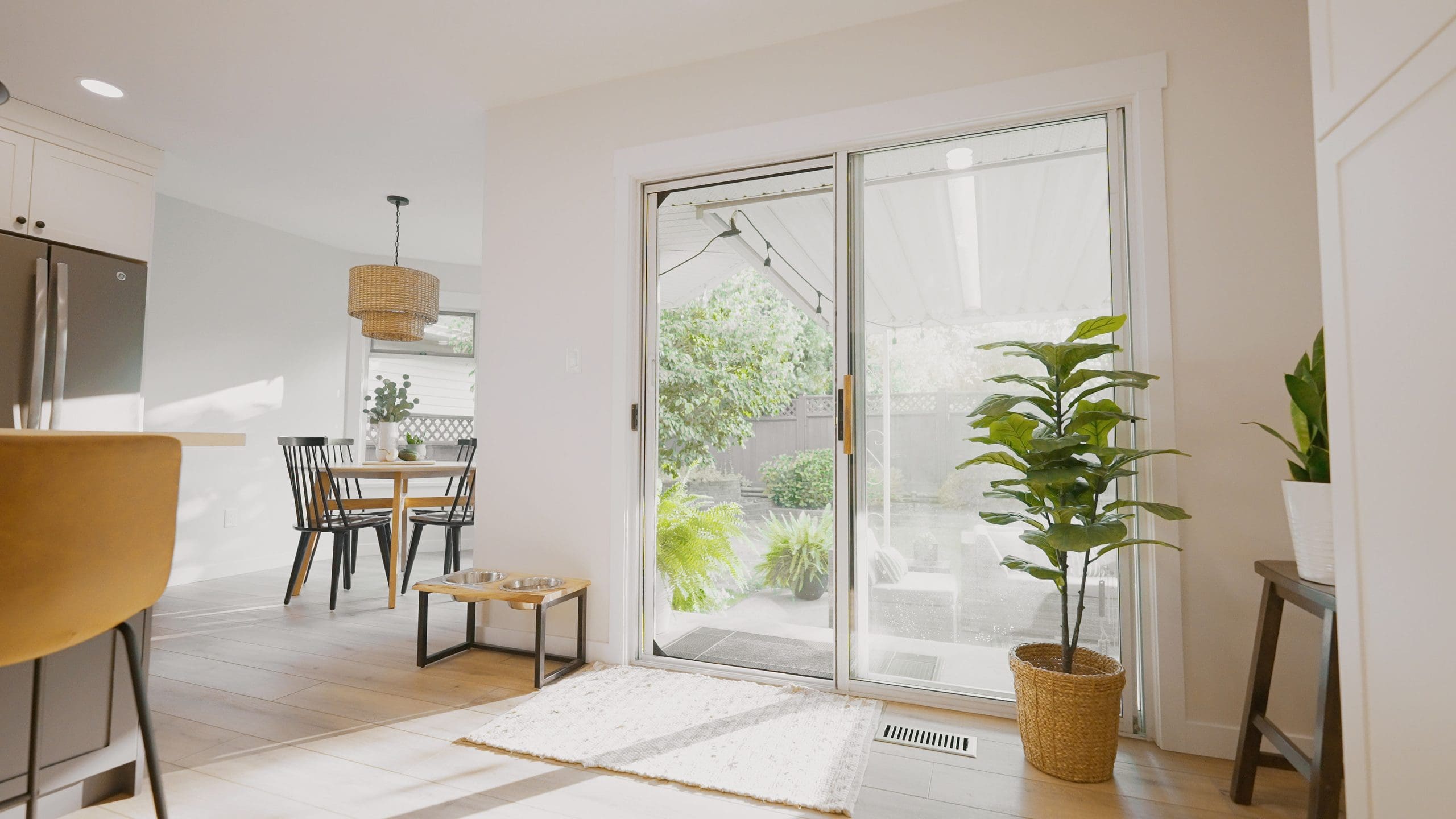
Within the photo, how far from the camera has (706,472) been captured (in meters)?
2.77

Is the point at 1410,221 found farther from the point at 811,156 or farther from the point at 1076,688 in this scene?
the point at 811,156

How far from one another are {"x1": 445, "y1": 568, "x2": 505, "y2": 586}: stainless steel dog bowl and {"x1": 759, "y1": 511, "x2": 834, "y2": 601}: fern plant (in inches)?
43.0

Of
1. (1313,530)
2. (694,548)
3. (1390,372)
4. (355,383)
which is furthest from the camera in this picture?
(355,383)

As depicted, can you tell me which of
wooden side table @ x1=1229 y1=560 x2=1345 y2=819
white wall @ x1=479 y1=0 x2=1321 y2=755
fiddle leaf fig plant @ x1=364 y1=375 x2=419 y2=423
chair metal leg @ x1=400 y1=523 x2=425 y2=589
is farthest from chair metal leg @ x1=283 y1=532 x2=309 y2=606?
wooden side table @ x1=1229 y1=560 x2=1345 y2=819

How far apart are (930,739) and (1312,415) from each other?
4.32 ft

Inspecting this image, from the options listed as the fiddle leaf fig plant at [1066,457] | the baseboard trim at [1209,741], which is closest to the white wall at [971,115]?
the baseboard trim at [1209,741]

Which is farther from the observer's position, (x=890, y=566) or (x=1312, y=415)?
(x=890, y=566)

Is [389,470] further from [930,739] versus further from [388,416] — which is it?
[930,739]

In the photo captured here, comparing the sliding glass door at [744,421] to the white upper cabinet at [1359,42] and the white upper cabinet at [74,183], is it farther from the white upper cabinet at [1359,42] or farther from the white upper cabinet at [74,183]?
the white upper cabinet at [74,183]

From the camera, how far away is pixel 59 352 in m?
3.08

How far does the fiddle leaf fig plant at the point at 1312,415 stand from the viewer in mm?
1475

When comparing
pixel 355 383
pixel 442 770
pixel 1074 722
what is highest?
pixel 355 383

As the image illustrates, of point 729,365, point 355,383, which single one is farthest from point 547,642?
point 355,383

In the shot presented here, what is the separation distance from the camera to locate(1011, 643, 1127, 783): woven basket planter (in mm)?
1746
